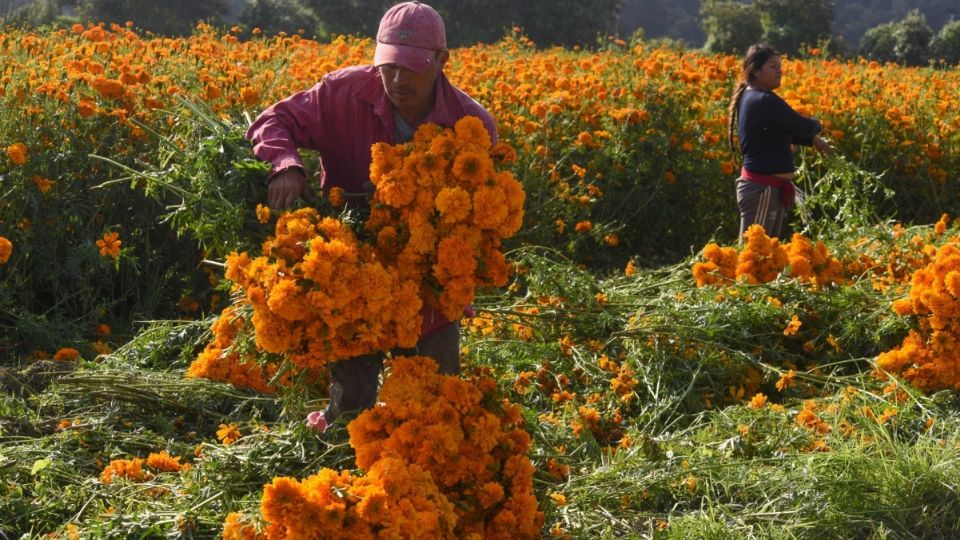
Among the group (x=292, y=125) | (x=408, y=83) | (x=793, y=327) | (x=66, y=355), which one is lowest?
(x=66, y=355)

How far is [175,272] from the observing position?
20.0ft

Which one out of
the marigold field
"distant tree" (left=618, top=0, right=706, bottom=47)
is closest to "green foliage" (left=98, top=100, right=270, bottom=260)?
the marigold field

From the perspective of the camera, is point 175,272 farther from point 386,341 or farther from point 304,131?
point 386,341

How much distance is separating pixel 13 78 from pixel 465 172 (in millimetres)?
3893

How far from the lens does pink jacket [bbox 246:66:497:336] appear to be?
11.4 feet

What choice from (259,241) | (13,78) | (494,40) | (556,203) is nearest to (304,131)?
(259,241)

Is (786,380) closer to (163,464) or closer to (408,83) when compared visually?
(408,83)

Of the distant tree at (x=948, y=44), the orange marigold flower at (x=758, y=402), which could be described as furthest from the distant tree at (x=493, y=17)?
the orange marigold flower at (x=758, y=402)

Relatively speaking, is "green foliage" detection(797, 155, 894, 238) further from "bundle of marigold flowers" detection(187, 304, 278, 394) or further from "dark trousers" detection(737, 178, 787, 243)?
"bundle of marigold flowers" detection(187, 304, 278, 394)

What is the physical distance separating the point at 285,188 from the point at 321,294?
0.46 meters

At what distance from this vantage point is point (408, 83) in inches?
131

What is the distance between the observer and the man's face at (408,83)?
3.33 metres

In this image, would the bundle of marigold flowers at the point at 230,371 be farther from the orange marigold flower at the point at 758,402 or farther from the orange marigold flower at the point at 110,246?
the orange marigold flower at the point at 758,402

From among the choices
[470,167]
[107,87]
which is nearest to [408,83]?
[470,167]
